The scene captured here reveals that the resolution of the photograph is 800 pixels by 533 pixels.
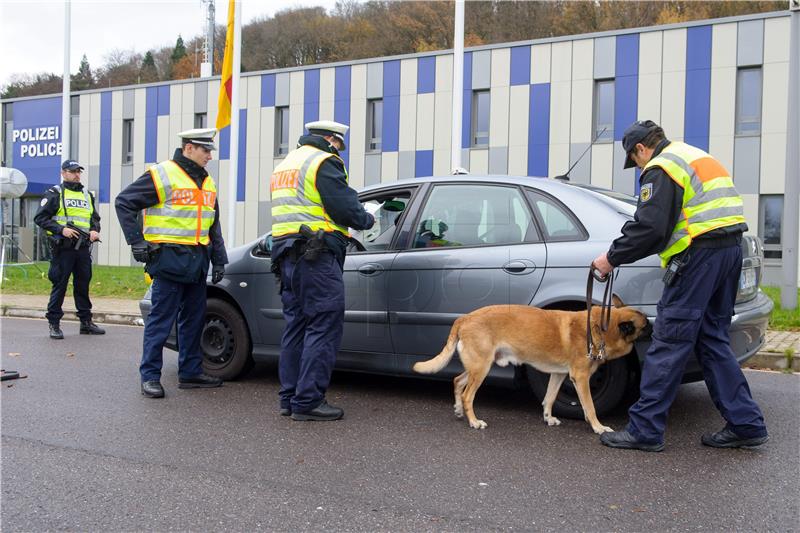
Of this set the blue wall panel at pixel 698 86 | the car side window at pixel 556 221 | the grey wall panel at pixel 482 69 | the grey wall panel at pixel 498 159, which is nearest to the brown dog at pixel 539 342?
the car side window at pixel 556 221

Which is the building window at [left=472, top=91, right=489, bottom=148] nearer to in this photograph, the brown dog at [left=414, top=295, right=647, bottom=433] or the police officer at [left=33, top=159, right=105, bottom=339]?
the police officer at [left=33, top=159, right=105, bottom=339]

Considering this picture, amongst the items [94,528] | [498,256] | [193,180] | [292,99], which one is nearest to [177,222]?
[193,180]

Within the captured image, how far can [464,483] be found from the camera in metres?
3.40

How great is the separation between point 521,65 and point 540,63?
2.14 ft

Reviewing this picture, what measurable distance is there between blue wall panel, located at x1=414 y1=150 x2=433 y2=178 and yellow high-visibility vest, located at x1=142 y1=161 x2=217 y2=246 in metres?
18.9

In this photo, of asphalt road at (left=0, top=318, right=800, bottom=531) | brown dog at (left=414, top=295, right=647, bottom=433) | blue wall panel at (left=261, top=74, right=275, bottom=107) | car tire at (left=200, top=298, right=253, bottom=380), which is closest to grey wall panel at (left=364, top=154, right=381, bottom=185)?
blue wall panel at (left=261, top=74, right=275, bottom=107)

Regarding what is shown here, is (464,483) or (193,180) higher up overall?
(193,180)

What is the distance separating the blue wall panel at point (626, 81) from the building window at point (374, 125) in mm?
8148

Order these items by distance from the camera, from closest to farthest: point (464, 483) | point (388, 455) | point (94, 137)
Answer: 1. point (464, 483)
2. point (388, 455)
3. point (94, 137)

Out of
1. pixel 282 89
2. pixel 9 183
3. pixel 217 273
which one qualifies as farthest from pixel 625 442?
pixel 282 89

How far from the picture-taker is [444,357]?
173 inches

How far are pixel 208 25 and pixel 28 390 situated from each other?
1309 inches

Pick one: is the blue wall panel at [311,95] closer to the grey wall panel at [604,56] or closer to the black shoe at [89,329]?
the grey wall panel at [604,56]

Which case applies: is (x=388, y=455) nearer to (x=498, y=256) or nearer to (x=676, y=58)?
(x=498, y=256)
